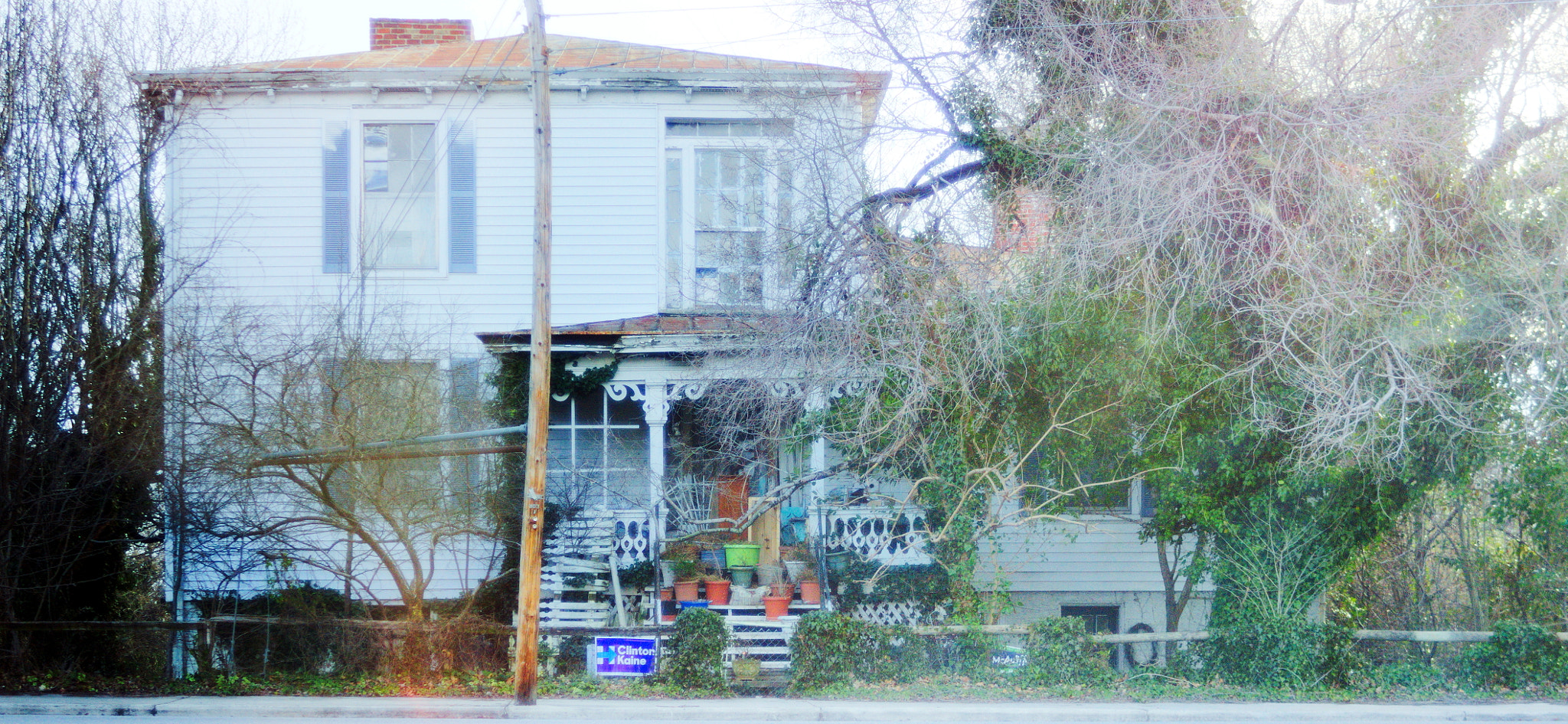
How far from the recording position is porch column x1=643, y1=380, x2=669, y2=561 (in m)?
11.3

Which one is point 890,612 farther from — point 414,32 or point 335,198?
point 414,32

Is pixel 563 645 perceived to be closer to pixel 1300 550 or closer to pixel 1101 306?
pixel 1101 306

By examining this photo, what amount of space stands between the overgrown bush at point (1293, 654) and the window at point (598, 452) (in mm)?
6944

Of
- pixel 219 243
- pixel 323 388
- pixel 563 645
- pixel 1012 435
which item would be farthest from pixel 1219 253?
pixel 219 243

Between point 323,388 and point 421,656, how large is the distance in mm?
3179

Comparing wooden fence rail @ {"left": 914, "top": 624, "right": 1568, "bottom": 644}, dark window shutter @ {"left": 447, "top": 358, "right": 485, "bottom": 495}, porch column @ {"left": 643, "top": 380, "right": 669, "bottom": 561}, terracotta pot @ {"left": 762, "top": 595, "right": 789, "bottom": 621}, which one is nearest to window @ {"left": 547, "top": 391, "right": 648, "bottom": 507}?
porch column @ {"left": 643, "top": 380, "right": 669, "bottom": 561}

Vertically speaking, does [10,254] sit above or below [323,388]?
above

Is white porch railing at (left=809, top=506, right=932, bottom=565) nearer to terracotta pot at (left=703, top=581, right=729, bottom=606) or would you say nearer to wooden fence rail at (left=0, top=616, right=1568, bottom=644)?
terracotta pot at (left=703, top=581, right=729, bottom=606)

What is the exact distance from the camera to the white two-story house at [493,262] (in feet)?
36.2

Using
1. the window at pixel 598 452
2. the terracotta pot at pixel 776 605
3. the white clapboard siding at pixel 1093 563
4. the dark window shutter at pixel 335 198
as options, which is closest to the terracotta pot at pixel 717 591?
the terracotta pot at pixel 776 605

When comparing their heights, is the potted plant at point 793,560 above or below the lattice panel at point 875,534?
below

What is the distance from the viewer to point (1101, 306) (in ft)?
31.0

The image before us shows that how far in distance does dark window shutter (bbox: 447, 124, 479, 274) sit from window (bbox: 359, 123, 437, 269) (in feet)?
0.76

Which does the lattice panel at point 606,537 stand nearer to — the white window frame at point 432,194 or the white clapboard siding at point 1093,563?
the white window frame at point 432,194
